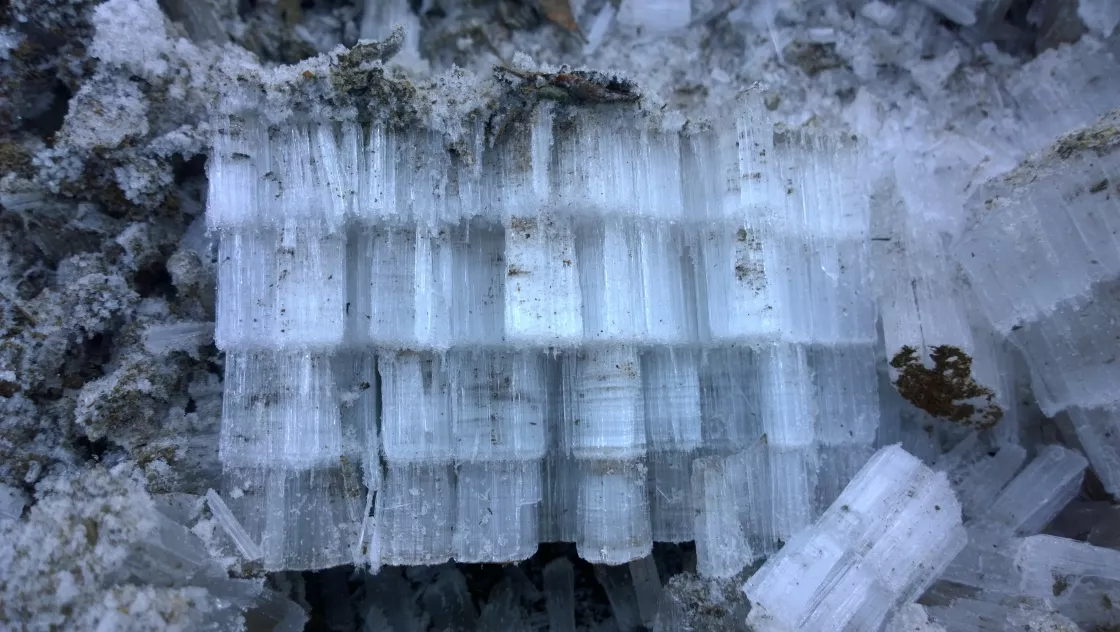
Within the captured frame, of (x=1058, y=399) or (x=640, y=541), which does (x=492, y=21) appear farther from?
(x=1058, y=399)

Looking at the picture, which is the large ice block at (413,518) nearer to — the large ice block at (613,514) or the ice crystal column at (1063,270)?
the large ice block at (613,514)

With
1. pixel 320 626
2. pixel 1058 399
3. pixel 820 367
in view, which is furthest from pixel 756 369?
pixel 320 626

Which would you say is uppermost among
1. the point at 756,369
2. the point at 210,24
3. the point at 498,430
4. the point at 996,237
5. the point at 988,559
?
the point at 210,24

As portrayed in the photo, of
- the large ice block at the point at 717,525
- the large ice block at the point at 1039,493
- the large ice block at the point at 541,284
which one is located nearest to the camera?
the large ice block at the point at 541,284

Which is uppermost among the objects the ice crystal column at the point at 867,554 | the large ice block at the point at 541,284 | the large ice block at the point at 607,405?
the large ice block at the point at 541,284

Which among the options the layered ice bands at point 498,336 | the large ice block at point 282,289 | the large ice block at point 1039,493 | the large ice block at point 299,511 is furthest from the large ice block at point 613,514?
the large ice block at point 1039,493
